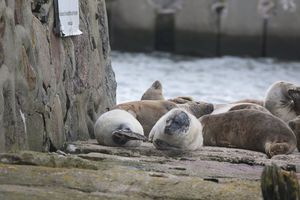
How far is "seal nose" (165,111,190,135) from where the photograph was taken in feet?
23.5

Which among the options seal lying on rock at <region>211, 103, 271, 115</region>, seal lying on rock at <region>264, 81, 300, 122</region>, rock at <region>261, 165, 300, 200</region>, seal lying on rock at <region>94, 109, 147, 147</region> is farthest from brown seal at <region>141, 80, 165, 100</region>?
rock at <region>261, 165, 300, 200</region>

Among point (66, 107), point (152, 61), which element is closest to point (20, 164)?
point (66, 107)

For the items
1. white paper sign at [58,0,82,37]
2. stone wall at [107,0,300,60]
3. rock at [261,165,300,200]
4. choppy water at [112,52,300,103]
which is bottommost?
choppy water at [112,52,300,103]

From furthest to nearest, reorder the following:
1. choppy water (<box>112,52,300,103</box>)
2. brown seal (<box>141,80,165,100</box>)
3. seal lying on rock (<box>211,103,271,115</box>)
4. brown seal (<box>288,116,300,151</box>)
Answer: choppy water (<box>112,52,300,103</box>) < brown seal (<box>141,80,165,100</box>) < seal lying on rock (<box>211,103,271,115</box>) < brown seal (<box>288,116,300,151</box>)

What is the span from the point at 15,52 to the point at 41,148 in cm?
87

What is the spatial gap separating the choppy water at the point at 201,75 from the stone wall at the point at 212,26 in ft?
1.20

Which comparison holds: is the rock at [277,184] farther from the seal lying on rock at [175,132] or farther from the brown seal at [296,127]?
the brown seal at [296,127]

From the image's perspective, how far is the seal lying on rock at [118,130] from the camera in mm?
7211

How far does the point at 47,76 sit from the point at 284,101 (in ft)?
12.8

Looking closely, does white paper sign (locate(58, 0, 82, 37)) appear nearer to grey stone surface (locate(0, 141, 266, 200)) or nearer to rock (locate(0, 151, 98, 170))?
grey stone surface (locate(0, 141, 266, 200))

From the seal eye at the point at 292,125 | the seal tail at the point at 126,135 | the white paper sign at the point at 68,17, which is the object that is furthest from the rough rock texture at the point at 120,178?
the seal eye at the point at 292,125

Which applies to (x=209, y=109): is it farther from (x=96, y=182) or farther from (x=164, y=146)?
(x=96, y=182)

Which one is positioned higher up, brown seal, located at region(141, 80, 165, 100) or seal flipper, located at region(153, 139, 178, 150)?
seal flipper, located at region(153, 139, 178, 150)

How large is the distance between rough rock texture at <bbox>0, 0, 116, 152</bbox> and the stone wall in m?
17.0
